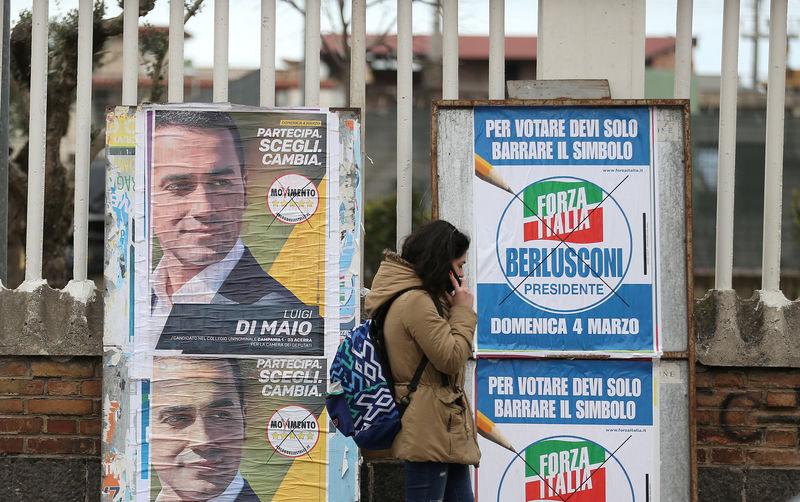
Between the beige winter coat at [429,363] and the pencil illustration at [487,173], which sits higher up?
the pencil illustration at [487,173]

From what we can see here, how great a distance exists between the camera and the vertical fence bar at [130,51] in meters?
4.72

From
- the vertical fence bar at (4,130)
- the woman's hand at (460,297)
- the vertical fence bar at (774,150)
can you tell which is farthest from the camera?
the vertical fence bar at (4,130)

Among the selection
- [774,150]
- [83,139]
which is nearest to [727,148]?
[774,150]

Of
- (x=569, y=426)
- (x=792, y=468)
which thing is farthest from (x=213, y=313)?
(x=792, y=468)

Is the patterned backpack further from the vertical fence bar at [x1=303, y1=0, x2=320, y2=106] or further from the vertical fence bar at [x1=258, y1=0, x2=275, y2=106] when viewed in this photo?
the vertical fence bar at [x1=258, y1=0, x2=275, y2=106]

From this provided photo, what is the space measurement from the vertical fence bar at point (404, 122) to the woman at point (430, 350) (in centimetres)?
109

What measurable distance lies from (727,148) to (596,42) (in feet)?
2.83

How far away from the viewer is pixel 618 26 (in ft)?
15.4

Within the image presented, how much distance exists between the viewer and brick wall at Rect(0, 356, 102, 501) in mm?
4777

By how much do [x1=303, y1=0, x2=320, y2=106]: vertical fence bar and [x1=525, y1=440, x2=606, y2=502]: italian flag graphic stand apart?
2102mm

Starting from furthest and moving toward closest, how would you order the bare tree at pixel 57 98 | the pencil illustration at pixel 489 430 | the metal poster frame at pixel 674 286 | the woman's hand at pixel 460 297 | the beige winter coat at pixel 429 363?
the bare tree at pixel 57 98 → the pencil illustration at pixel 489 430 → the metal poster frame at pixel 674 286 → the woman's hand at pixel 460 297 → the beige winter coat at pixel 429 363

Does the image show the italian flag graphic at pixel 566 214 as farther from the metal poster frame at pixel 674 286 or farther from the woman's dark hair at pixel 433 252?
the woman's dark hair at pixel 433 252

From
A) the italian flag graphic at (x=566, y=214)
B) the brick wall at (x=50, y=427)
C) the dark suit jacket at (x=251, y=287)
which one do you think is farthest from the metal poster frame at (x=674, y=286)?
the brick wall at (x=50, y=427)

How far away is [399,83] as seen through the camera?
4691mm
